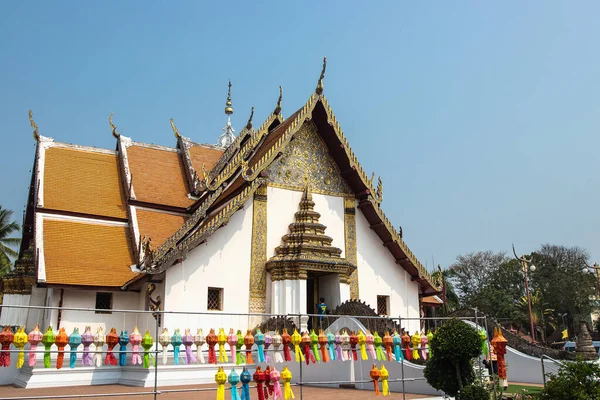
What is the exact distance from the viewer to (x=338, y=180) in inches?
595

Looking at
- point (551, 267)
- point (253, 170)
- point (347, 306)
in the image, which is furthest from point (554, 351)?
point (551, 267)

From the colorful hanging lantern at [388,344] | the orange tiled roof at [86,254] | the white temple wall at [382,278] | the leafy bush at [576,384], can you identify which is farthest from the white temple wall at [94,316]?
the leafy bush at [576,384]

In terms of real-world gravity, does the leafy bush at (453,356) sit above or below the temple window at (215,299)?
below

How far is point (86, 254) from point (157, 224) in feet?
6.98

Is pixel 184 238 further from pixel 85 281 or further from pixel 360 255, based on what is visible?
pixel 360 255

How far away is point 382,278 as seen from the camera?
1480cm

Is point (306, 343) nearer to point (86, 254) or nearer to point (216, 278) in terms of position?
point (216, 278)

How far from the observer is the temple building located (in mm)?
12078

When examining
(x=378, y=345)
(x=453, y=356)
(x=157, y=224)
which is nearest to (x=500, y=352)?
(x=453, y=356)

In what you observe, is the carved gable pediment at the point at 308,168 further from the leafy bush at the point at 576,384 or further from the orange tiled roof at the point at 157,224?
the leafy bush at the point at 576,384

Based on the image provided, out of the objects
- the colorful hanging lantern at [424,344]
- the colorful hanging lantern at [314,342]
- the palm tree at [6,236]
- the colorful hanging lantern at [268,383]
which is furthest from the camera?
the palm tree at [6,236]

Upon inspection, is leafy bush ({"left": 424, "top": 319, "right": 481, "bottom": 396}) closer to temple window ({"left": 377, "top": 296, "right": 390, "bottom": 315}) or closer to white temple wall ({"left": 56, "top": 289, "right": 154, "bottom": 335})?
temple window ({"left": 377, "top": 296, "right": 390, "bottom": 315})

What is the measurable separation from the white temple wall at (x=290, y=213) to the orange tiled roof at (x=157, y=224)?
2.54 m

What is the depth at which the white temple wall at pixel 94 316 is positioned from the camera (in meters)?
12.0
